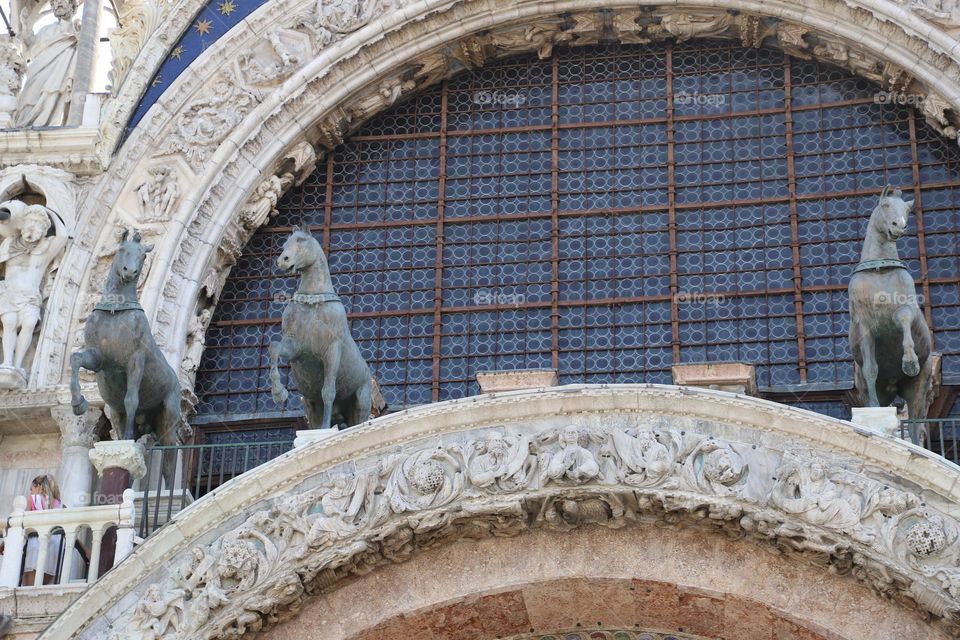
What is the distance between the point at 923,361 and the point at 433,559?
14.2ft

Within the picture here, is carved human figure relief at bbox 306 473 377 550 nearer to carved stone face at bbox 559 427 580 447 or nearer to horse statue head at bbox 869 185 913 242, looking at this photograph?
carved stone face at bbox 559 427 580 447

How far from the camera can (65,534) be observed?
19.8m

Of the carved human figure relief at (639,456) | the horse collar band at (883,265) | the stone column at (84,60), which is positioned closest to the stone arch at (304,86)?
the stone column at (84,60)

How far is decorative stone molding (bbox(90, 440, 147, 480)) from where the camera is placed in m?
20.7

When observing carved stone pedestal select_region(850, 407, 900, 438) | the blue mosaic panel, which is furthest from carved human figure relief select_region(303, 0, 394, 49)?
carved stone pedestal select_region(850, 407, 900, 438)

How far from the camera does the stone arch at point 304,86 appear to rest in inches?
903

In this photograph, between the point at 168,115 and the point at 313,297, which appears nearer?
the point at 313,297

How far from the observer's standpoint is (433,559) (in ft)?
63.0

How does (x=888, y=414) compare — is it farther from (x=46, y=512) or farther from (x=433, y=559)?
(x=46, y=512)

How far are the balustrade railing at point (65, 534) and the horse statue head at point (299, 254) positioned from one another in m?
2.34

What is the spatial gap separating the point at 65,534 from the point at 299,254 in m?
3.03

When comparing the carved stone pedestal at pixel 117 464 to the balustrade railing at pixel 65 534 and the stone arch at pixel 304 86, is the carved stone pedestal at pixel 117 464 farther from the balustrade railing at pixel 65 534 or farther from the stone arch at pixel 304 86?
the stone arch at pixel 304 86

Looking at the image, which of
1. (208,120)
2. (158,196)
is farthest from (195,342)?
(208,120)

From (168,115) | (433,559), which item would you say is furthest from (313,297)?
(168,115)
